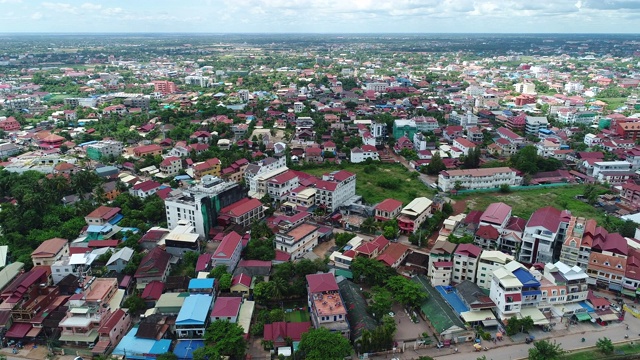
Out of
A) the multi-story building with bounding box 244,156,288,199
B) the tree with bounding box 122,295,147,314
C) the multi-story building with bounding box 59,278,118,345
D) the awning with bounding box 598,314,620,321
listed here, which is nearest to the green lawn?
the awning with bounding box 598,314,620,321

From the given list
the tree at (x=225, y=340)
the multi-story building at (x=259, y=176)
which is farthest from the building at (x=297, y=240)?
the multi-story building at (x=259, y=176)

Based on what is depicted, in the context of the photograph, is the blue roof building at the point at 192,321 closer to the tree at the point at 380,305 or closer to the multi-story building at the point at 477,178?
the tree at the point at 380,305

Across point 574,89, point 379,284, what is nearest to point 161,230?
point 379,284

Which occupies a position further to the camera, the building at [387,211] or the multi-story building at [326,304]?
the building at [387,211]

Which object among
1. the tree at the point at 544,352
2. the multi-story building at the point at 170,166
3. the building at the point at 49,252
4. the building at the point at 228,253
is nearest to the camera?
the tree at the point at 544,352

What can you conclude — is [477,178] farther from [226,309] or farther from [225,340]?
[225,340]

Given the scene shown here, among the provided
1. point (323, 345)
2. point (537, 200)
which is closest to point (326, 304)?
point (323, 345)

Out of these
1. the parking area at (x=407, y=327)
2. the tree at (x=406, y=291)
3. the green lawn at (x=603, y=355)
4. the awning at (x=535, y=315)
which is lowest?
the green lawn at (x=603, y=355)
